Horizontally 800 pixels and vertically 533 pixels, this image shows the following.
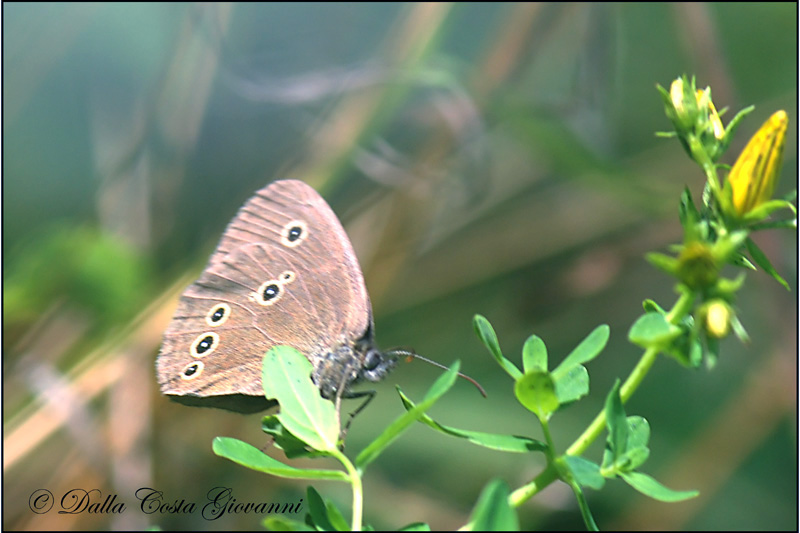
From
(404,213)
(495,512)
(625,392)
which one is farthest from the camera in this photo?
(404,213)

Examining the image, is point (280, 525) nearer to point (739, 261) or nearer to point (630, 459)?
point (630, 459)

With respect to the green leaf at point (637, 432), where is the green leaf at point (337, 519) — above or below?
below

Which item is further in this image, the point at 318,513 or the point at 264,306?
the point at 264,306

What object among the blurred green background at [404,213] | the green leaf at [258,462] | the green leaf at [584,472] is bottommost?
the blurred green background at [404,213]

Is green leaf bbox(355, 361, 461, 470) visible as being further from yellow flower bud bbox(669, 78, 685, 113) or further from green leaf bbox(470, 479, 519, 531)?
yellow flower bud bbox(669, 78, 685, 113)

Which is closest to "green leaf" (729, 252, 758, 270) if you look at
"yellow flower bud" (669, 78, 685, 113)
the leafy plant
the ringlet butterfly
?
the leafy plant

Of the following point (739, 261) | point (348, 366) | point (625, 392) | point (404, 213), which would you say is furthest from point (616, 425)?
point (404, 213)

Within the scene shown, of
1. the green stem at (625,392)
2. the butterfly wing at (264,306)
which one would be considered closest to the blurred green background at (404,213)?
the butterfly wing at (264,306)

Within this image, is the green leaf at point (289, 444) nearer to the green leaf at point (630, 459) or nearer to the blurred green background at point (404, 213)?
the green leaf at point (630, 459)
